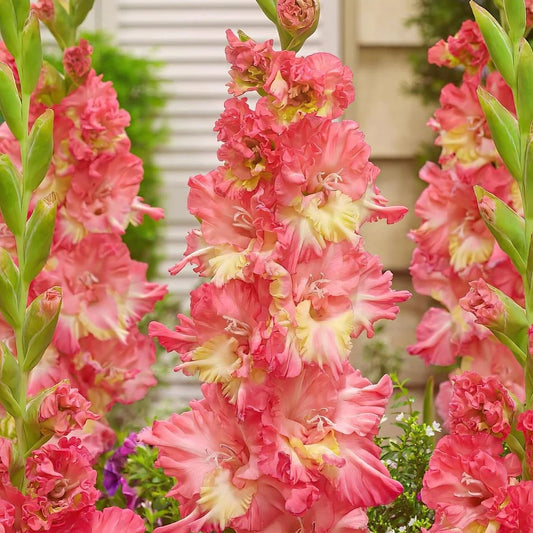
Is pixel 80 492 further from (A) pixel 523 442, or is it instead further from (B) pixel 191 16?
(B) pixel 191 16

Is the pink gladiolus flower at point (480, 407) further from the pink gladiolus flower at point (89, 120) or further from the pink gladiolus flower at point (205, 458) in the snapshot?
the pink gladiolus flower at point (89, 120)

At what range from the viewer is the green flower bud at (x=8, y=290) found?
75cm

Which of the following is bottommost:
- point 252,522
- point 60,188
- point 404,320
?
point 404,320

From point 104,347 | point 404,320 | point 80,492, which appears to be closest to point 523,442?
point 80,492

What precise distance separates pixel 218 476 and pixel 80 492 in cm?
10

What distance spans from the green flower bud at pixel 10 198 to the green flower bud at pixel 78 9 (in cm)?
42

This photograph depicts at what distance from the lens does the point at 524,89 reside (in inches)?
29.8

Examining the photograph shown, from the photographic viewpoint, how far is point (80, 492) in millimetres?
720

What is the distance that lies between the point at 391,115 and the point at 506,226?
5.85ft

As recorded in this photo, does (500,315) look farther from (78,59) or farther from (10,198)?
(78,59)

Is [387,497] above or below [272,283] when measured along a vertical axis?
below

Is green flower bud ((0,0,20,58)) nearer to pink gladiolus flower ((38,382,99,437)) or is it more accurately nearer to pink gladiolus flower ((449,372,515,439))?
pink gladiolus flower ((38,382,99,437))

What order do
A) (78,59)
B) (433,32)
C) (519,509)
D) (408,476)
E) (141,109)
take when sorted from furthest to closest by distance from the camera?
(141,109) → (433,32) → (78,59) → (408,476) → (519,509)

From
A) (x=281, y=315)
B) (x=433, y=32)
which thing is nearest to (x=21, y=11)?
(x=281, y=315)
